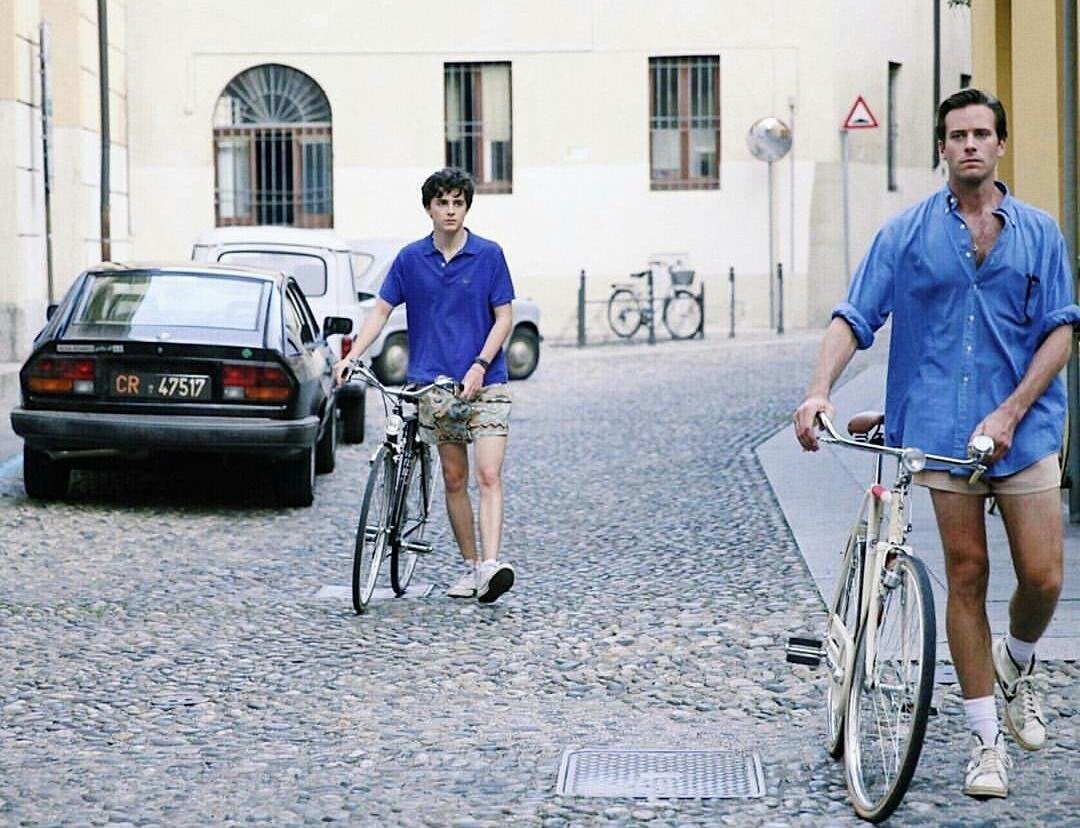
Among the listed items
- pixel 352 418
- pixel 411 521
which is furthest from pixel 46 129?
pixel 411 521

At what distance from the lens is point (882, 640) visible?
17.4 feet

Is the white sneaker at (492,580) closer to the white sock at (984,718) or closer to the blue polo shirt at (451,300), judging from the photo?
the blue polo shirt at (451,300)

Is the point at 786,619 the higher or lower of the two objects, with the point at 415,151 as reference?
lower

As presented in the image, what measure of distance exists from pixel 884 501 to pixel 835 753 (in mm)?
792

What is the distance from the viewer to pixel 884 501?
5.46 m

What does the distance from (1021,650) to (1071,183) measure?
461 centimetres

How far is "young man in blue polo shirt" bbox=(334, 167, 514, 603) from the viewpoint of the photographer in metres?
8.64

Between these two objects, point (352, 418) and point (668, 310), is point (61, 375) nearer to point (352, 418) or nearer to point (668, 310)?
point (352, 418)

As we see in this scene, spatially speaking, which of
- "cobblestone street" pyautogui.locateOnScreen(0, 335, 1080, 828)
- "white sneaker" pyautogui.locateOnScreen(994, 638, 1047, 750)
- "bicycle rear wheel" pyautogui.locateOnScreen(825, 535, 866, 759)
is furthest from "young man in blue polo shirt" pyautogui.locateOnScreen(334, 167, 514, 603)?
"white sneaker" pyautogui.locateOnScreen(994, 638, 1047, 750)

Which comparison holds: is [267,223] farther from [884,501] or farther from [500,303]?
[884,501]

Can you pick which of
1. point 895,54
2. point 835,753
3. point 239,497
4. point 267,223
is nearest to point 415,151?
point 267,223

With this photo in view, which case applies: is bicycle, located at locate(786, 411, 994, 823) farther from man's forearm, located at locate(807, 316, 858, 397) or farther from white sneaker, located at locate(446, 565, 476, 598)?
white sneaker, located at locate(446, 565, 476, 598)

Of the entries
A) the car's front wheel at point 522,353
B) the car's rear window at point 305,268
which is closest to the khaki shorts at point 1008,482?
the car's rear window at point 305,268

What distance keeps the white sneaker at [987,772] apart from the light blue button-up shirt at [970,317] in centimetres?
68
